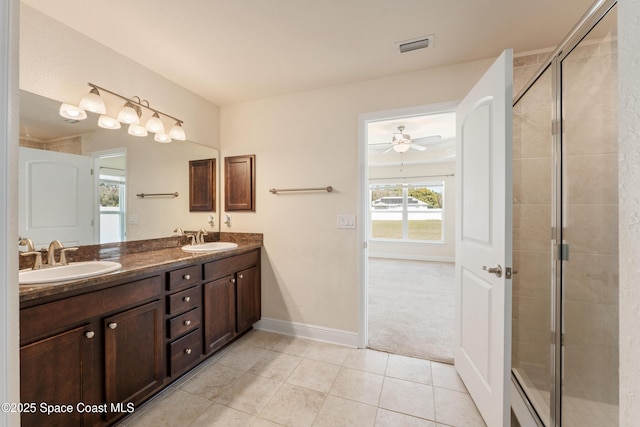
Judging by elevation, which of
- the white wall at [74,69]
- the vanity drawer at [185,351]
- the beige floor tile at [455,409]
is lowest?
the beige floor tile at [455,409]

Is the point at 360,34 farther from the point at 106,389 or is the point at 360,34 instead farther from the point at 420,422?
the point at 106,389

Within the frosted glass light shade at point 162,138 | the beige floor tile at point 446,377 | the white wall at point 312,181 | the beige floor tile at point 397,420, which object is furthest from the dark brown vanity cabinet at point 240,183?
the beige floor tile at point 446,377

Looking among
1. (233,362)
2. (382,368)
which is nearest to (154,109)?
(233,362)

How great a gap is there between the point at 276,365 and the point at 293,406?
1.50 ft

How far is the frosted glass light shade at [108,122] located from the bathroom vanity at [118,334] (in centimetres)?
96

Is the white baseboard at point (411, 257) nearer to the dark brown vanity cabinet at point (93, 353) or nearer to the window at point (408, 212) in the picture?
the window at point (408, 212)

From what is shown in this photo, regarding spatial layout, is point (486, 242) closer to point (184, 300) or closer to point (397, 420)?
point (397, 420)

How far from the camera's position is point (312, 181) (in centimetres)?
243

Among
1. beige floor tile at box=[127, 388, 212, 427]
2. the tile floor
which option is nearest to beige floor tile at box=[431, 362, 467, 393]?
the tile floor

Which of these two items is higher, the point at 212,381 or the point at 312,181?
the point at 312,181

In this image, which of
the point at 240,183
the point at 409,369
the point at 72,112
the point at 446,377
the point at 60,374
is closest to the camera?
the point at 60,374

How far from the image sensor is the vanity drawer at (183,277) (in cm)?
169

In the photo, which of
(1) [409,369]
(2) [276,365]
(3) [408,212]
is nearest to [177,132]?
(2) [276,365]

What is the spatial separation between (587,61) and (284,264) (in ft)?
8.42
